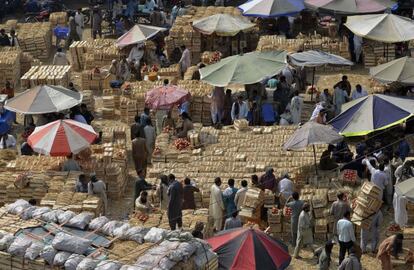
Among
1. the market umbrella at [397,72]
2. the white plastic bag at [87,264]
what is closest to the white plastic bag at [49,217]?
the white plastic bag at [87,264]

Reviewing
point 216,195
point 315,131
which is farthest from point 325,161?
point 216,195

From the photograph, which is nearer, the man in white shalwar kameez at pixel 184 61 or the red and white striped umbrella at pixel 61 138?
the red and white striped umbrella at pixel 61 138

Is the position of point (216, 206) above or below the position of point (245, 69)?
below

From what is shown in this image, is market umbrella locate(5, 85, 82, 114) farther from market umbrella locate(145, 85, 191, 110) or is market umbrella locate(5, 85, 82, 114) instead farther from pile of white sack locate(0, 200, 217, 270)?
→ pile of white sack locate(0, 200, 217, 270)

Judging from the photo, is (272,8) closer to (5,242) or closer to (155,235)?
(155,235)

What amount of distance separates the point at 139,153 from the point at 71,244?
21.5ft

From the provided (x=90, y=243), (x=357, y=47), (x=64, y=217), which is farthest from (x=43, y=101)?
(x=357, y=47)

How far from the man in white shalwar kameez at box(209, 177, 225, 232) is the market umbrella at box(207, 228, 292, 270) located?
272 cm

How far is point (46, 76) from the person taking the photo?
2609 centimetres

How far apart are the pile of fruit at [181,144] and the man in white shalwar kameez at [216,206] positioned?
2.76m

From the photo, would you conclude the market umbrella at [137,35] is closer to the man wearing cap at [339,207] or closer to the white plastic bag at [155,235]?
the man wearing cap at [339,207]

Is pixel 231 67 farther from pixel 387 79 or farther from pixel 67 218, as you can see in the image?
pixel 67 218

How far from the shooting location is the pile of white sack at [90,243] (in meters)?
14.5

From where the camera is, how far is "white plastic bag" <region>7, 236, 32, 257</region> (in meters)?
15.3
